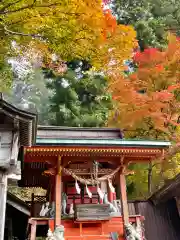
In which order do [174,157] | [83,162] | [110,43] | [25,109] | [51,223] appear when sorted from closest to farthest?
[25,109]
[51,223]
[83,162]
[110,43]
[174,157]

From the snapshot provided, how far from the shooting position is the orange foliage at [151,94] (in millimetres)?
16188

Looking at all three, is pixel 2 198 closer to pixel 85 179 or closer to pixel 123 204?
pixel 85 179

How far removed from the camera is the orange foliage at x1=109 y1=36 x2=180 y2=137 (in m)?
16.2

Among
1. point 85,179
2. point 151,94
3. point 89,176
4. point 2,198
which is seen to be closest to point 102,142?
point 85,179

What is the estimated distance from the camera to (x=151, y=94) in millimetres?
16609

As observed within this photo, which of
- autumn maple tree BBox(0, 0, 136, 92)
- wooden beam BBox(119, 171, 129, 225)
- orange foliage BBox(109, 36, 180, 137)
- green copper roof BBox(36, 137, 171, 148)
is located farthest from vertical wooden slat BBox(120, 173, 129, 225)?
orange foliage BBox(109, 36, 180, 137)

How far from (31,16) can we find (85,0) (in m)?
1.91

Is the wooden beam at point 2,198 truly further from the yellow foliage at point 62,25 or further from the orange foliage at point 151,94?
the orange foliage at point 151,94

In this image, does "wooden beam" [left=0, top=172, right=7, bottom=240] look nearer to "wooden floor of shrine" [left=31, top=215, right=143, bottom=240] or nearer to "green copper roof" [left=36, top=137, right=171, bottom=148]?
"green copper roof" [left=36, top=137, right=171, bottom=148]

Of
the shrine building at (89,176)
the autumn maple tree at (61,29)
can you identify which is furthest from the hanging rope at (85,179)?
the autumn maple tree at (61,29)

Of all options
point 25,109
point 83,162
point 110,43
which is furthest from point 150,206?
point 25,109

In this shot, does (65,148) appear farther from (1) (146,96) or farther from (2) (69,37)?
(1) (146,96)

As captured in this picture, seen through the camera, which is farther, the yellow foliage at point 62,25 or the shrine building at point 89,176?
the shrine building at point 89,176

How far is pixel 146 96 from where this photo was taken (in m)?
16.5
